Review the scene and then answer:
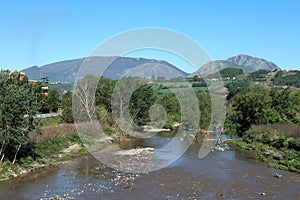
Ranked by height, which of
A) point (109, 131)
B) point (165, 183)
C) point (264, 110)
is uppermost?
point (264, 110)

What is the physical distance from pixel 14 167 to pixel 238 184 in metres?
15.1

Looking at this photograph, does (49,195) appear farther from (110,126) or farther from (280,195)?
(110,126)

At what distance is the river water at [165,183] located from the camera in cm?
1958

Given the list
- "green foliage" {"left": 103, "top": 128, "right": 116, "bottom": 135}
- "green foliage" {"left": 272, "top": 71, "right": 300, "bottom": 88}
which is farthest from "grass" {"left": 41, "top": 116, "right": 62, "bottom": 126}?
"green foliage" {"left": 272, "top": 71, "right": 300, "bottom": 88}

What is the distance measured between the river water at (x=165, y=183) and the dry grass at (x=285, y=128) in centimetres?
688

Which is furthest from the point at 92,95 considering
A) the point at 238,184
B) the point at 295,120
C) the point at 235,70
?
the point at 235,70

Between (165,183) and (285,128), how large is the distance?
18.9 metres

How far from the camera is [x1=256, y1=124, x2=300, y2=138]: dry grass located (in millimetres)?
33656

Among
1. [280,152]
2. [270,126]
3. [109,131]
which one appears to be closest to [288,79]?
[270,126]

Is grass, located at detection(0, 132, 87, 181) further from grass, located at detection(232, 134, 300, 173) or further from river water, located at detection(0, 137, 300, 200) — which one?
grass, located at detection(232, 134, 300, 173)

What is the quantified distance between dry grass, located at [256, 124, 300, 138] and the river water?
688 cm

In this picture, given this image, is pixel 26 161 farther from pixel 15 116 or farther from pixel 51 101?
pixel 51 101

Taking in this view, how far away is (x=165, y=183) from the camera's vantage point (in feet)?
72.6

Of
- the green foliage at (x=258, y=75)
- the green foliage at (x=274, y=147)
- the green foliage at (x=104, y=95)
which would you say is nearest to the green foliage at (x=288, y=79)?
the green foliage at (x=258, y=75)
